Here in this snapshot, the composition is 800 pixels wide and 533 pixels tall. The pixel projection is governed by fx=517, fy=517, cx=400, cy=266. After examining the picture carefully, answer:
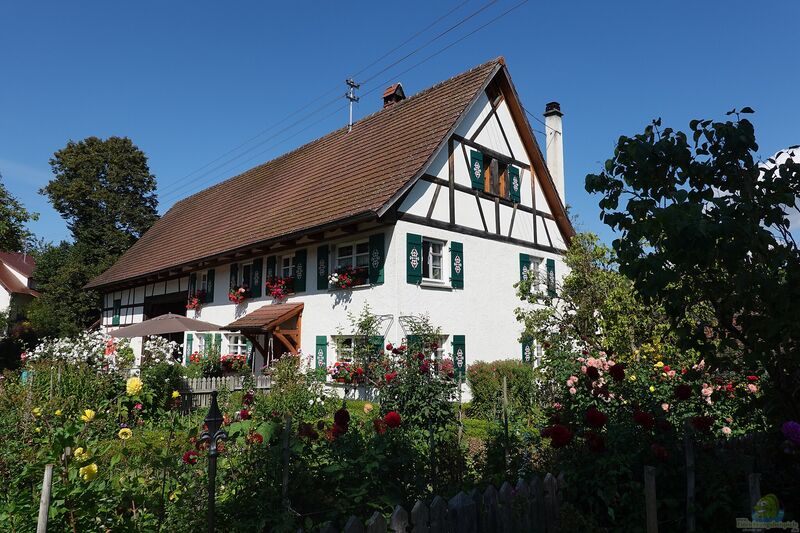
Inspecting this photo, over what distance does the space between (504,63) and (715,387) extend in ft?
39.6

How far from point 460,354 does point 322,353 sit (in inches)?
141

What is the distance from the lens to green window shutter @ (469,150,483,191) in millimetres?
14336

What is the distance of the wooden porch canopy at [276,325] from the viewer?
45.3ft

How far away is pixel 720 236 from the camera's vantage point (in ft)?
9.62

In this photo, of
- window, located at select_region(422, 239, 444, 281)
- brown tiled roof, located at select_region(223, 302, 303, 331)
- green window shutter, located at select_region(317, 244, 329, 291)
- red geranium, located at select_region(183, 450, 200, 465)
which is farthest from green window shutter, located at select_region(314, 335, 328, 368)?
red geranium, located at select_region(183, 450, 200, 465)

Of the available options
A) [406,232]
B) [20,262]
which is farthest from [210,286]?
[20,262]

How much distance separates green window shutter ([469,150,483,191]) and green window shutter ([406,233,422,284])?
2.91 meters

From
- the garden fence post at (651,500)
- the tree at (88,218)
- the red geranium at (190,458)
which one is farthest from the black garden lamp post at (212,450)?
the tree at (88,218)

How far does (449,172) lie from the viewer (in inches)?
538

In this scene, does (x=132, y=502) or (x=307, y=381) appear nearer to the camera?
(x=132, y=502)

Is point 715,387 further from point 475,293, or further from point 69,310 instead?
point 69,310

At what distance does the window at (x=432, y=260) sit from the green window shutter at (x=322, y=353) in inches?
124

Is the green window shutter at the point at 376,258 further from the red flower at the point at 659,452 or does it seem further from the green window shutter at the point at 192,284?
the green window shutter at the point at 192,284

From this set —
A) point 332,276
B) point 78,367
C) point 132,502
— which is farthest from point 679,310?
point 332,276
